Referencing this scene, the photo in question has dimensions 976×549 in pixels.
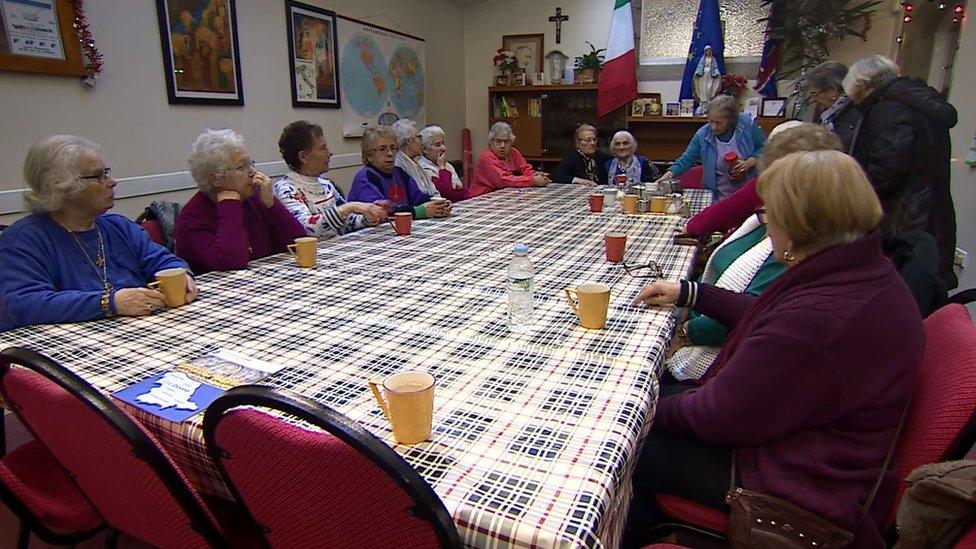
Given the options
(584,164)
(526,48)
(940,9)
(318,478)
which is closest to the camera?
(318,478)

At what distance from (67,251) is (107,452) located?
103 cm

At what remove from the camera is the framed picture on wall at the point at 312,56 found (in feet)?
13.8

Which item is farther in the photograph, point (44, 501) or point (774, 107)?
point (774, 107)

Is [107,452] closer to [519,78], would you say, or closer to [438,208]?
[438,208]

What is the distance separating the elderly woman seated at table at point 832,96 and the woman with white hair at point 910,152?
13.1 inches

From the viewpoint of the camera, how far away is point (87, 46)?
2.81m

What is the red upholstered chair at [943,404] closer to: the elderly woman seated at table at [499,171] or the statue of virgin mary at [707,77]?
the elderly woman seated at table at [499,171]

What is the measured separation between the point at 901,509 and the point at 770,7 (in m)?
6.02

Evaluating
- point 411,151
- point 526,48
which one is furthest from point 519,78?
point 411,151

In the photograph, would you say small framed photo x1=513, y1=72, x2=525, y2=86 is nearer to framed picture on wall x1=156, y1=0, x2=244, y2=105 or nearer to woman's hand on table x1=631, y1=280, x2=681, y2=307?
framed picture on wall x1=156, y1=0, x2=244, y2=105

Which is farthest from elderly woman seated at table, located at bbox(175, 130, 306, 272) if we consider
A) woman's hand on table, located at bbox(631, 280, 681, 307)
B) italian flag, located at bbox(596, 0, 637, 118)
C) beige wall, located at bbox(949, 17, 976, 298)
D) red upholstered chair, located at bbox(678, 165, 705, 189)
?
italian flag, located at bbox(596, 0, 637, 118)

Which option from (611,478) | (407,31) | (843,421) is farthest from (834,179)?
(407,31)

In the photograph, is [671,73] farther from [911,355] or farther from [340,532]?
[340,532]

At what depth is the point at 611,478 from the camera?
0.83 meters
